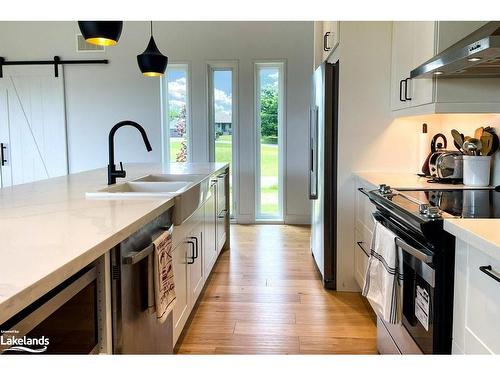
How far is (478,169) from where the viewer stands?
2520 millimetres

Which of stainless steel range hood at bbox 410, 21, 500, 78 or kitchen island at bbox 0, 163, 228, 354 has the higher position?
stainless steel range hood at bbox 410, 21, 500, 78

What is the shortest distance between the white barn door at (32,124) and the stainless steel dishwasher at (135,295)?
494 centimetres

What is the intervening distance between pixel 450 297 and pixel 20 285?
1.33 metres

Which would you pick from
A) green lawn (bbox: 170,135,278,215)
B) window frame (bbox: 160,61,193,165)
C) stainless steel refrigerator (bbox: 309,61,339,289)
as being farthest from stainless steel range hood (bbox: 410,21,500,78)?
window frame (bbox: 160,61,193,165)

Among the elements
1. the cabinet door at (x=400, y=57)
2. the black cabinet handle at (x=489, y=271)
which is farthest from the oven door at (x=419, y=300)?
the cabinet door at (x=400, y=57)

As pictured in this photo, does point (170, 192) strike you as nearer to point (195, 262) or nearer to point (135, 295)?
point (195, 262)

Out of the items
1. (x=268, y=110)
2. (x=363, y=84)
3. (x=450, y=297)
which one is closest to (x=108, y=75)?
(x=268, y=110)

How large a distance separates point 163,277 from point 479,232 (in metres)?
1.11

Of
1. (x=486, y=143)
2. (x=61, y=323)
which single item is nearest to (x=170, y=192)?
(x=61, y=323)

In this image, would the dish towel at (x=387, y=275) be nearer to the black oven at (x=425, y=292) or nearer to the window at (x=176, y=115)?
the black oven at (x=425, y=292)

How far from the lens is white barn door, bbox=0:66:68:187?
612cm

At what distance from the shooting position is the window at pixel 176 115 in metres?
6.07

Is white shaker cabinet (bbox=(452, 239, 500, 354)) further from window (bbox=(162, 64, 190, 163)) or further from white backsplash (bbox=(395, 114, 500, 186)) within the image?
window (bbox=(162, 64, 190, 163))

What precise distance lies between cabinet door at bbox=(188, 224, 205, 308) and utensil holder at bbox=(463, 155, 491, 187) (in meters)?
1.59
